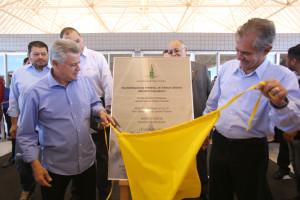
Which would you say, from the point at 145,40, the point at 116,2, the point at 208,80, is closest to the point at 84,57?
the point at 208,80

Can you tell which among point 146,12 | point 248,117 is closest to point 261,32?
point 248,117

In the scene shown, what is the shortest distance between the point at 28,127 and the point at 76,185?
580 mm

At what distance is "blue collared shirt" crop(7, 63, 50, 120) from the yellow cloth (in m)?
1.53

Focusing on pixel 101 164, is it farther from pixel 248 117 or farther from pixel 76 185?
pixel 248 117

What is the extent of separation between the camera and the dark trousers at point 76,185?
4.45 ft

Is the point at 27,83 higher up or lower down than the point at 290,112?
higher up

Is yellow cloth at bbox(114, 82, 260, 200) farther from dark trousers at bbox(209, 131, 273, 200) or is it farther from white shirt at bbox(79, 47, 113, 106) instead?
white shirt at bbox(79, 47, 113, 106)

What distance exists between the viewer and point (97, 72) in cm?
219

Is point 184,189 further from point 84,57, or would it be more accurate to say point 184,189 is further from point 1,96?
point 1,96

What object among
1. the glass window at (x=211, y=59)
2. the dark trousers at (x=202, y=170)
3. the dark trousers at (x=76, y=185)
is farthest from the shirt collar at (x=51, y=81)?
the glass window at (x=211, y=59)

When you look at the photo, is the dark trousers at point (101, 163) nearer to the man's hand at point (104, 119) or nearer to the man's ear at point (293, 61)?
the man's hand at point (104, 119)

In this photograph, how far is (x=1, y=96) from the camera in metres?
3.81

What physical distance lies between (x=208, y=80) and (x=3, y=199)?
3.05 metres

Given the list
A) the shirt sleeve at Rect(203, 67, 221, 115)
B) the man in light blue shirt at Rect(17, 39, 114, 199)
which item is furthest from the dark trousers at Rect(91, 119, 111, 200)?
the shirt sleeve at Rect(203, 67, 221, 115)
